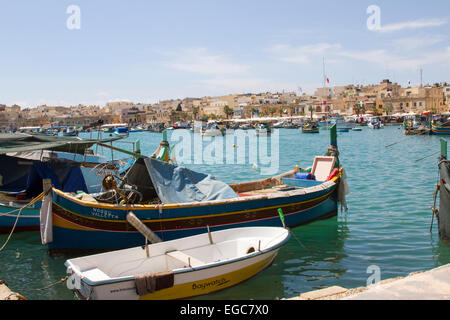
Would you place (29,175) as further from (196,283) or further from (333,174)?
(333,174)

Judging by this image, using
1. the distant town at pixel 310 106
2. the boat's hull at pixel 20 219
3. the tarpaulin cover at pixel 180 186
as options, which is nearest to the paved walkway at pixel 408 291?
the tarpaulin cover at pixel 180 186

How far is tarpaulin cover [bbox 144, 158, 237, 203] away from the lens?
12.4 meters

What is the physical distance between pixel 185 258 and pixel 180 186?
3.57 metres

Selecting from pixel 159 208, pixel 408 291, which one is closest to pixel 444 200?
pixel 408 291

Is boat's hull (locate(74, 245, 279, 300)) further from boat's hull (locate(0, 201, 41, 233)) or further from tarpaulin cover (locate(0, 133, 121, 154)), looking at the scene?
boat's hull (locate(0, 201, 41, 233))

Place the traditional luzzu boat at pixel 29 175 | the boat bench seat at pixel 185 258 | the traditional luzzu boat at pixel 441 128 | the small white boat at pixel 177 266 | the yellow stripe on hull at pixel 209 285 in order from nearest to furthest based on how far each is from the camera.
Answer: the small white boat at pixel 177 266, the yellow stripe on hull at pixel 209 285, the boat bench seat at pixel 185 258, the traditional luzzu boat at pixel 29 175, the traditional luzzu boat at pixel 441 128

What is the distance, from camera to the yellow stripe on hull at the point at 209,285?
8422 mm

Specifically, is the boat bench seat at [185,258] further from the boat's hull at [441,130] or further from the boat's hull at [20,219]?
the boat's hull at [441,130]

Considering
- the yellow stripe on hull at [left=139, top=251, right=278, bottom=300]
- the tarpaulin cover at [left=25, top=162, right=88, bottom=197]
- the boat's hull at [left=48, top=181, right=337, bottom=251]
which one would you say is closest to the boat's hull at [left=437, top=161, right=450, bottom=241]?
the yellow stripe on hull at [left=139, top=251, right=278, bottom=300]

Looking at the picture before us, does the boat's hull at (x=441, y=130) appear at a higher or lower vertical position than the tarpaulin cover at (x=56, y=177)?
higher

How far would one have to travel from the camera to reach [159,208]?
1146 centimetres

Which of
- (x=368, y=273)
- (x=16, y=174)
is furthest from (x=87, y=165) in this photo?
(x=368, y=273)

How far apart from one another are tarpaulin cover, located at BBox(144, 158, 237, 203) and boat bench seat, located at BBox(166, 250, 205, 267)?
2734 millimetres
